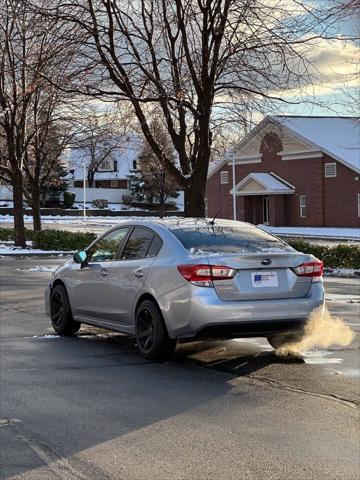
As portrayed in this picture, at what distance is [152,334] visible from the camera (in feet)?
25.9

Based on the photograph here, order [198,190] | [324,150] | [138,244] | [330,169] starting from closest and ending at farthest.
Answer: [138,244], [198,190], [324,150], [330,169]

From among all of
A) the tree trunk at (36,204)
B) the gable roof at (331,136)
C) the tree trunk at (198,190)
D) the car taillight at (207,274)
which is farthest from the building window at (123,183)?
the car taillight at (207,274)

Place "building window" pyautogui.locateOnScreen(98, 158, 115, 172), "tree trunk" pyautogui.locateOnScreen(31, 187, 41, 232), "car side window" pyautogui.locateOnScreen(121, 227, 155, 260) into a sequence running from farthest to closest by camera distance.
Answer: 1. "building window" pyautogui.locateOnScreen(98, 158, 115, 172)
2. "tree trunk" pyautogui.locateOnScreen(31, 187, 41, 232)
3. "car side window" pyautogui.locateOnScreen(121, 227, 155, 260)

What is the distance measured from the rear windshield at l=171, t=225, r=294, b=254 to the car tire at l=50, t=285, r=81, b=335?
2.44 metres

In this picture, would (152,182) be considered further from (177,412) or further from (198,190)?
(177,412)

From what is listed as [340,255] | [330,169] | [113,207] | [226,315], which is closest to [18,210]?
[340,255]

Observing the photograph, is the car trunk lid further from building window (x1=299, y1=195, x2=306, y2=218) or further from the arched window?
building window (x1=299, y1=195, x2=306, y2=218)

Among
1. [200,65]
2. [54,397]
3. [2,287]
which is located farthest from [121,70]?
[54,397]

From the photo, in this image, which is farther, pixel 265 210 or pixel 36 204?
pixel 265 210

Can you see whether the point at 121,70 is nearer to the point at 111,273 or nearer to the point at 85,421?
the point at 111,273

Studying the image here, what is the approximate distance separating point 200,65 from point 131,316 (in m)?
8.62

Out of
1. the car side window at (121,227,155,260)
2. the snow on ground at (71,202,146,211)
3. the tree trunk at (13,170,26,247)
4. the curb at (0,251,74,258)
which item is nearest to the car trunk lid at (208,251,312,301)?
the car side window at (121,227,155,260)

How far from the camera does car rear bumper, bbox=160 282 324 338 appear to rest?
24.0 ft

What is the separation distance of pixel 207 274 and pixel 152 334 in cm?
105
